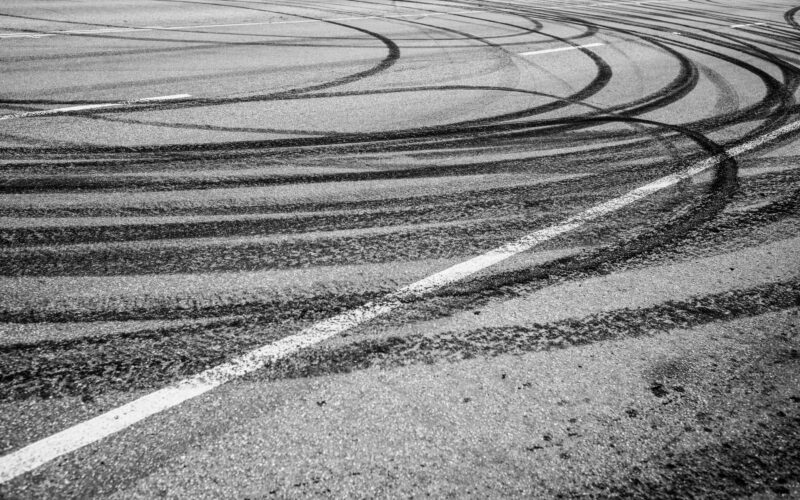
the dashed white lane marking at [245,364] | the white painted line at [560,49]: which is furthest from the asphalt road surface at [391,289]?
the white painted line at [560,49]

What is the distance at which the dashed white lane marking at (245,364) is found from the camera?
8.26 feet

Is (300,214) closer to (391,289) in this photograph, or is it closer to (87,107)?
(391,289)

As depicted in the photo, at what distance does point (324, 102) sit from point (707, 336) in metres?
5.19

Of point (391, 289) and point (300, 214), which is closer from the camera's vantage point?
point (391, 289)

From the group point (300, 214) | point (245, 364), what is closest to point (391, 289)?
point (245, 364)

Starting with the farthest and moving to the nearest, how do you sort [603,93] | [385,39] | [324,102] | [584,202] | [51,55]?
1. [385,39]
2. [51,55]
3. [603,93]
4. [324,102]
5. [584,202]

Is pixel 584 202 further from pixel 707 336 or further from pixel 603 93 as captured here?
pixel 603 93

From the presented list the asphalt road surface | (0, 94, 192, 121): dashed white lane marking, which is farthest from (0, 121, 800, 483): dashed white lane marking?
(0, 94, 192, 121): dashed white lane marking

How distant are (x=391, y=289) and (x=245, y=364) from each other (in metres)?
1.03

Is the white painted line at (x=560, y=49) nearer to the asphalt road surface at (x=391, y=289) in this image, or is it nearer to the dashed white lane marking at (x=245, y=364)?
the asphalt road surface at (x=391, y=289)

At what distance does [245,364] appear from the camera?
3047 millimetres

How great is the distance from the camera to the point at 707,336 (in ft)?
11.3

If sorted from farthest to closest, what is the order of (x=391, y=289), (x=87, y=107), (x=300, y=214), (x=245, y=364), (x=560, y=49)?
(x=560, y=49)
(x=87, y=107)
(x=300, y=214)
(x=391, y=289)
(x=245, y=364)

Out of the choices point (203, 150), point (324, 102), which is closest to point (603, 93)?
point (324, 102)
